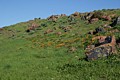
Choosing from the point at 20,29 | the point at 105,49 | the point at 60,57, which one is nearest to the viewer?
the point at 105,49

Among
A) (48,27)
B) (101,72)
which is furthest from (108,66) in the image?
(48,27)

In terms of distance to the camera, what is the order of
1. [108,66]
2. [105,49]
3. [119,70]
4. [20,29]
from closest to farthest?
[119,70] → [108,66] → [105,49] → [20,29]

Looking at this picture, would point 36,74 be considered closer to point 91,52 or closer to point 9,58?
point 91,52

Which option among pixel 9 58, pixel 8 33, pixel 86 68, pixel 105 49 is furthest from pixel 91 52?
pixel 8 33

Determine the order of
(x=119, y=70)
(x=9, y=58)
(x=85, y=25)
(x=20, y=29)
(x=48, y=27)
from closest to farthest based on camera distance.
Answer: (x=119, y=70)
(x=9, y=58)
(x=85, y=25)
(x=48, y=27)
(x=20, y=29)

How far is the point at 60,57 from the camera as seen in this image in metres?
30.5

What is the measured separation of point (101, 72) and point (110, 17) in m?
34.7

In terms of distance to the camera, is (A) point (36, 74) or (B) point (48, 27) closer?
(A) point (36, 74)

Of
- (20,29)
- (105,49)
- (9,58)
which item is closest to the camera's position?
A: (105,49)

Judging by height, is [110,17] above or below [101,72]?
above

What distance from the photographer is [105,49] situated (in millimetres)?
26641

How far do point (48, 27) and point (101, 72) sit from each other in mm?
40571

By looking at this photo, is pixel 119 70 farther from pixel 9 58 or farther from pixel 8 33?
pixel 8 33

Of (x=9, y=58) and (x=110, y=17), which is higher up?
(x=110, y=17)
